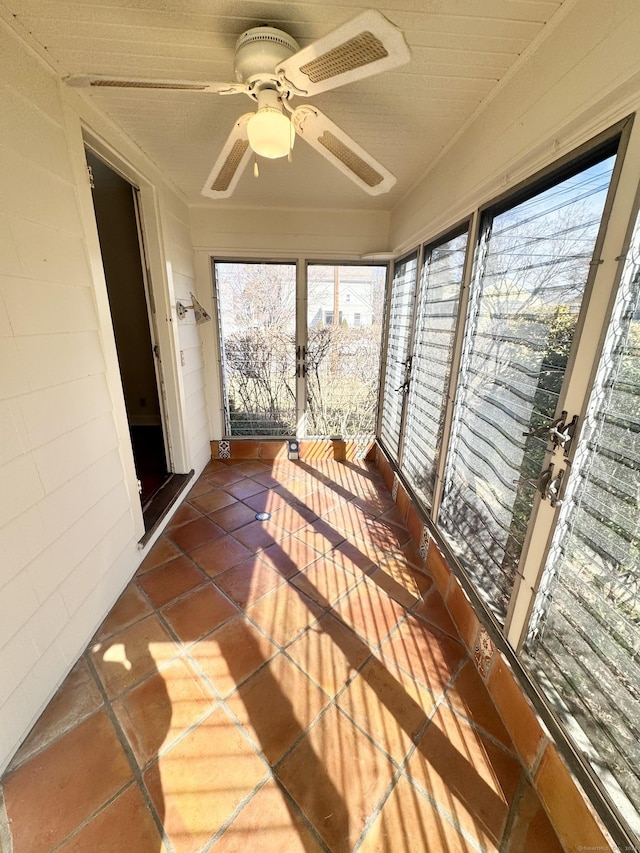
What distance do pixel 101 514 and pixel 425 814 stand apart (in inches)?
65.8

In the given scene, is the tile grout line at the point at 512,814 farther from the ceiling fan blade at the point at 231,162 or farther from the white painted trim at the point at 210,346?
the white painted trim at the point at 210,346

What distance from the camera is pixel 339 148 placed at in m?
1.32

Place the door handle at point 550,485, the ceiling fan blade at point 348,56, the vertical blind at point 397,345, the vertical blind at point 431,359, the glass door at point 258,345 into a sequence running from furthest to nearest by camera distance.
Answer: the glass door at point 258,345, the vertical blind at point 397,345, the vertical blind at point 431,359, the door handle at point 550,485, the ceiling fan blade at point 348,56

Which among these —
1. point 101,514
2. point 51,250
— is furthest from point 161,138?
point 101,514

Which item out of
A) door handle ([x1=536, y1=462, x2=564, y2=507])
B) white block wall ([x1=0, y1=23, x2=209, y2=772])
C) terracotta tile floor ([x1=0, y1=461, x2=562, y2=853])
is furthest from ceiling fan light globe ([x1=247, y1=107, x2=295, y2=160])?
terracotta tile floor ([x1=0, y1=461, x2=562, y2=853])

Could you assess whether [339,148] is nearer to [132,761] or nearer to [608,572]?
[608,572]

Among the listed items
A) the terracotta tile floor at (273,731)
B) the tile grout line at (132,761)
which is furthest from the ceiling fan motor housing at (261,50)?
the tile grout line at (132,761)

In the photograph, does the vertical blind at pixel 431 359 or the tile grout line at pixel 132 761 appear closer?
the tile grout line at pixel 132 761

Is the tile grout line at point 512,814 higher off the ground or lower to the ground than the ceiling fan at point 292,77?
lower

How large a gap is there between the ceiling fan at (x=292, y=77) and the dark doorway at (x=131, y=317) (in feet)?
6.48

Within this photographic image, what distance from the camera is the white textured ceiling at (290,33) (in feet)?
3.33

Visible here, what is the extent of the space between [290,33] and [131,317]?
10.3ft

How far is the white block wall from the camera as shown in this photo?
3.62ft

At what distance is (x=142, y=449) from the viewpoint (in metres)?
3.32
